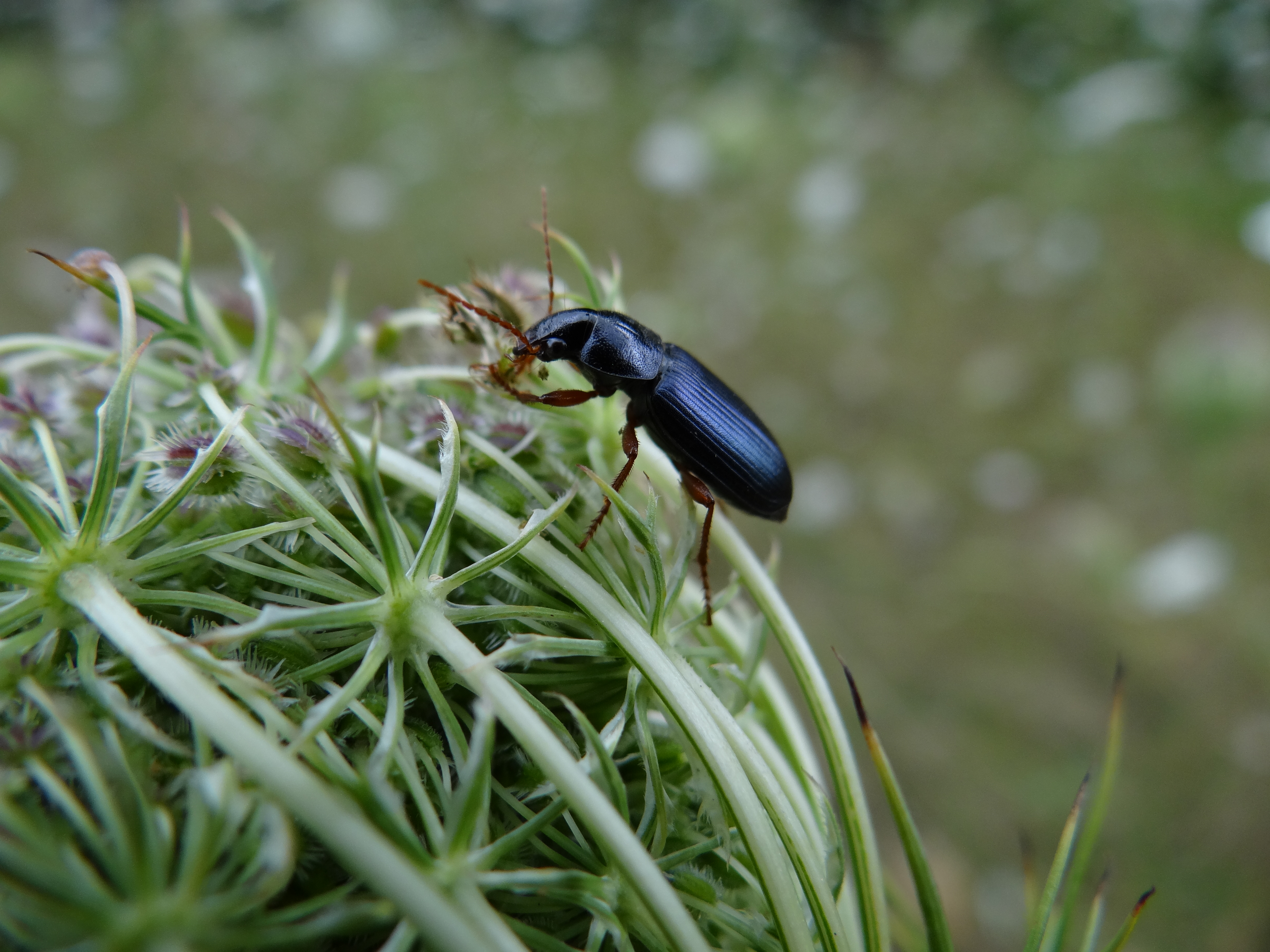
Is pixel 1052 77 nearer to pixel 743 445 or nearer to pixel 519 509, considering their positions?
pixel 743 445

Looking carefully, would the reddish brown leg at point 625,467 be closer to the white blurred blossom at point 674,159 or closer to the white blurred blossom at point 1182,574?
the white blurred blossom at point 1182,574

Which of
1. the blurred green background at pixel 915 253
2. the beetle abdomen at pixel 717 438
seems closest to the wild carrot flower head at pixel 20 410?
the beetle abdomen at pixel 717 438

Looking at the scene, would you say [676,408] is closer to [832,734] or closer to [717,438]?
[717,438]

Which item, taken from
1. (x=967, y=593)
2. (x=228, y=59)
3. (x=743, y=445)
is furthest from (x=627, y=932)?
(x=228, y=59)

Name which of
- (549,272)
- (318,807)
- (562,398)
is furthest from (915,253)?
(318,807)

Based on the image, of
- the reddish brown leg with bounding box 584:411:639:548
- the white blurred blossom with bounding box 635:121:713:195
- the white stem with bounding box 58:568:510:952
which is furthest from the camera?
the white blurred blossom with bounding box 635:121:713:195

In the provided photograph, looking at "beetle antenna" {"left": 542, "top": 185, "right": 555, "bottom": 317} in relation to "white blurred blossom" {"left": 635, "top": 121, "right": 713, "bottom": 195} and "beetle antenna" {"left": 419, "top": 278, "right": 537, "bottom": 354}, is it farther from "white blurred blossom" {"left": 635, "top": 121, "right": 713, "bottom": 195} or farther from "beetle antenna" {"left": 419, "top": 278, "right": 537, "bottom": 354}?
"white blurred blossom" {"left": 635, "top": 121, "right": 713, "bottom": 195}

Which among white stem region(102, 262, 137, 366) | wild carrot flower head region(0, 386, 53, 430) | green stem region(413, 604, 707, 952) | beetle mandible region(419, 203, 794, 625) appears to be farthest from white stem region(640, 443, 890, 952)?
wild carrot flower head region(0, 386, 53, 430)
